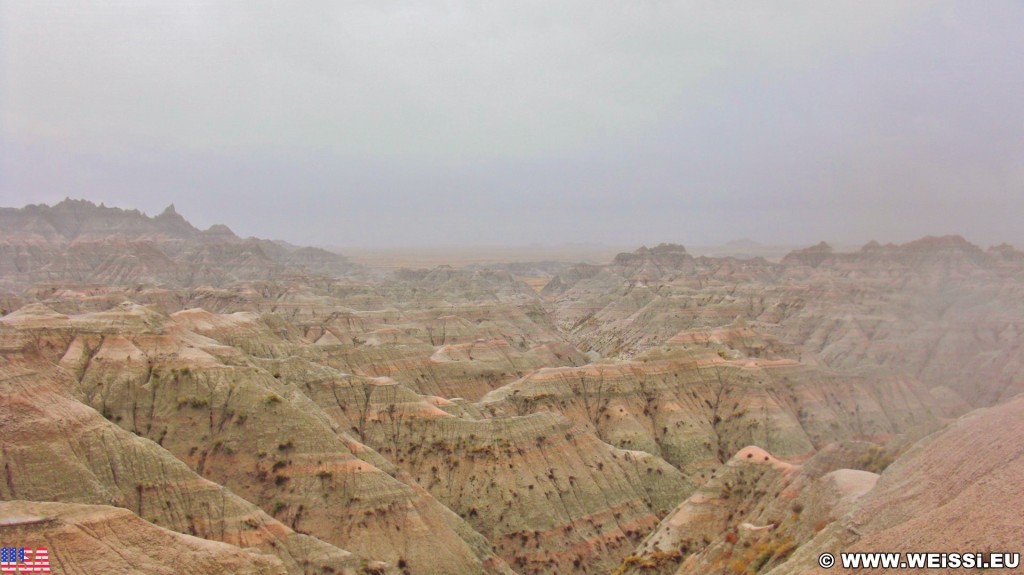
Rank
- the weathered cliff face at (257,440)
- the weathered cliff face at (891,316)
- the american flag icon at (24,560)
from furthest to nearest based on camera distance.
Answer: the weathered cliff face at (891,316)
the weathered cliff face at (257,440)
the american flag icon at (24,560)

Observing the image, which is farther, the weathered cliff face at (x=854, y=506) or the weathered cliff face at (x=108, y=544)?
the weathered cliff face at (x=108, y=544)

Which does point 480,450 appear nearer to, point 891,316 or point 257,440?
point 257,440

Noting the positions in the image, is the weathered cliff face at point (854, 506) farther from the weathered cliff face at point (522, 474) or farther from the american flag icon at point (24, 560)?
the american flag icon at point (24, 560)

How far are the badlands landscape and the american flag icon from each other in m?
0.35

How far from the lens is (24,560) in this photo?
1004 inches

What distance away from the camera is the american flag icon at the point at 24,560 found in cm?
2497

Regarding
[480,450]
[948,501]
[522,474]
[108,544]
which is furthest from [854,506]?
[480,450]

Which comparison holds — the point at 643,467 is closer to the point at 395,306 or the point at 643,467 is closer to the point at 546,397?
the point at 546,397

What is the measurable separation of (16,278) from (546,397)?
561 feet

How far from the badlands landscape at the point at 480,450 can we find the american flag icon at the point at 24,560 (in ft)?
1.15

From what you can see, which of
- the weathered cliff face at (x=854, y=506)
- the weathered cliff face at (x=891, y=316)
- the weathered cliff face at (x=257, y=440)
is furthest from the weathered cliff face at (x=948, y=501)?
the weathered cliff face at (x=891, y=316)

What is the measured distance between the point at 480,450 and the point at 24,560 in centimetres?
3928

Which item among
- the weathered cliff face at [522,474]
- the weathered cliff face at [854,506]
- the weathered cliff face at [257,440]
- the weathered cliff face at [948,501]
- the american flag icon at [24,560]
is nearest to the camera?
the weathered cliff face at [948,501]

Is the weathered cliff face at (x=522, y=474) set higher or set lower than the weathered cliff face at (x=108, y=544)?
lower
